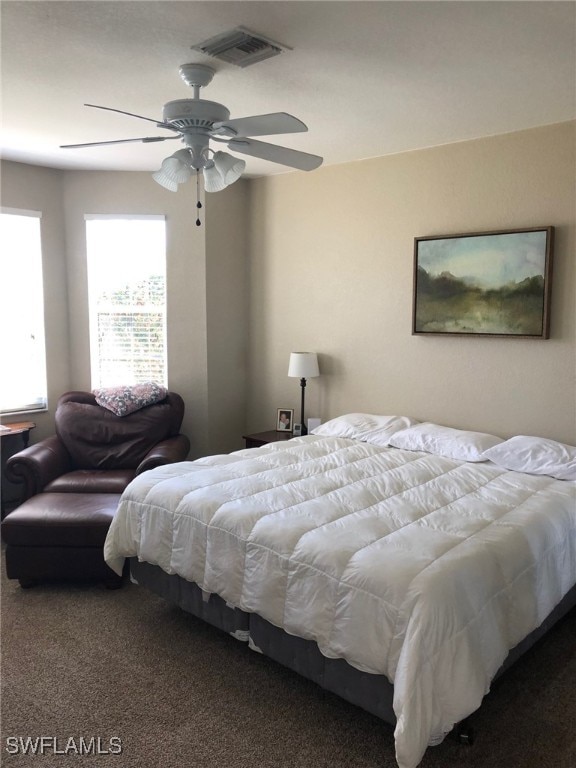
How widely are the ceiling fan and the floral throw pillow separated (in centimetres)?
201

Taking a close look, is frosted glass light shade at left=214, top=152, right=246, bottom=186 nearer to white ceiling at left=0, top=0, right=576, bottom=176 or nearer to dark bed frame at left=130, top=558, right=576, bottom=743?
white ceiling at left=0, top=0, right=576, bottom=176

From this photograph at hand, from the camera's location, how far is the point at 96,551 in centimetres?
332

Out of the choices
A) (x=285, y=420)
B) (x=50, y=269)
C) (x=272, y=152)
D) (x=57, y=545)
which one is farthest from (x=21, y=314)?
(x=272, y=152)

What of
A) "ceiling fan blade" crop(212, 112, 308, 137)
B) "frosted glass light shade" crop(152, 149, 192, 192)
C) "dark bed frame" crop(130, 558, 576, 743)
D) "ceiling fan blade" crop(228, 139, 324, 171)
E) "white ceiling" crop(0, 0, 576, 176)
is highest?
"white ceiling" crop(0, 0, 576, 176)

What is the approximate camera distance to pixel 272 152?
2.76 meters

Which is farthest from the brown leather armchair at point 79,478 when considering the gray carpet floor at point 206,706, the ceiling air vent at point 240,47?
the ceiling air vent at point 240,47

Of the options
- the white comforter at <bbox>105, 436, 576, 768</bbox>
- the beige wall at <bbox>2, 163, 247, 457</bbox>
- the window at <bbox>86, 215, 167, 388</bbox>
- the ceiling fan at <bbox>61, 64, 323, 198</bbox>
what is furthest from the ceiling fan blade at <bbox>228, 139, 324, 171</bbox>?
the window at <bbox>86, 215, 167, 388</bbox>

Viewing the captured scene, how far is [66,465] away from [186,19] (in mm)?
3044

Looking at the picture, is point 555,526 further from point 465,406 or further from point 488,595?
point 465,406

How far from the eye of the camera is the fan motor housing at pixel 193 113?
251 cm

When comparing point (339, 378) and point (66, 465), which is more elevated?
point (339, 378)

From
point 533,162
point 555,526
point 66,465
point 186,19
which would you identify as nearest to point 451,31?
point 186,19

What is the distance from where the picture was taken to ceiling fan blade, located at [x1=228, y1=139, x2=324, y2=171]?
269cm

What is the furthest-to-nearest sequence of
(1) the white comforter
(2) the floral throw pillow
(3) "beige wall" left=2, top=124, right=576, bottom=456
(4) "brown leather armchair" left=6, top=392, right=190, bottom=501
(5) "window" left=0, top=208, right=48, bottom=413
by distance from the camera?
(5) "window" left=0, top=208, right=48, bottom=413 → (2) the floral throw pillow → (4) "brown leather armchair" left=6, top=392, right=190, bottom=501 → (3) "beige wall" left=2, top=124, right=576, bottom=456 → (1) the white comforter
